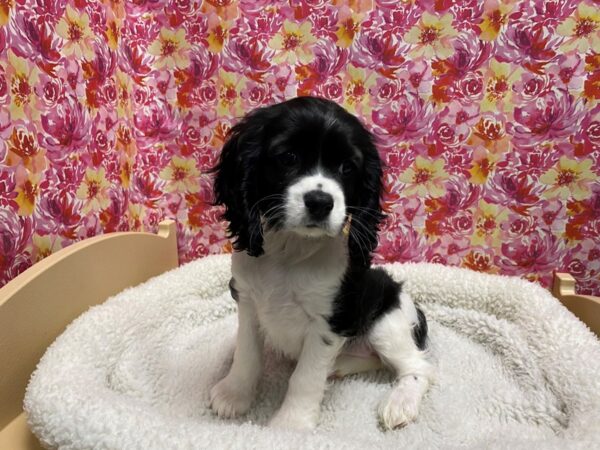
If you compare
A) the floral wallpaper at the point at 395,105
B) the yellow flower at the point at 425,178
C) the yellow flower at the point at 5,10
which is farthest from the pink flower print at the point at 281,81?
the yellow flower at the point at 5,10

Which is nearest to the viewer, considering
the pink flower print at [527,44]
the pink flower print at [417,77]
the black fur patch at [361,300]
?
the black fur patch at [361,300]

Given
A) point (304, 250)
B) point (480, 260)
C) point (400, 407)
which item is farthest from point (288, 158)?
point (480, 260)

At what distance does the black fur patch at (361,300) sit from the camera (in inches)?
51.3

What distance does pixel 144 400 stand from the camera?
4.78 feet

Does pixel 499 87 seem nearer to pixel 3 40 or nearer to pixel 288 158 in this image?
pixel 288 158

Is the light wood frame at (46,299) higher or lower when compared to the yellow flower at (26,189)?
lower

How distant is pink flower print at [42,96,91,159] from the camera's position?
1622mm

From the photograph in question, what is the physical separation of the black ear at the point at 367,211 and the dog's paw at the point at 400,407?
48 centimetres

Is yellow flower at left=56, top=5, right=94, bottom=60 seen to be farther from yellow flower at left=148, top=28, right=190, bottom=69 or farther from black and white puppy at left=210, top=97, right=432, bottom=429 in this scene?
black and white puppy at left=210, top=97, right=432, bottom=429

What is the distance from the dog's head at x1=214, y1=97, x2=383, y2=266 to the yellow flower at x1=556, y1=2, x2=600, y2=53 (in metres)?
1.23

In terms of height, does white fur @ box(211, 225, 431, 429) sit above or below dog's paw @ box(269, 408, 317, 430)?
above

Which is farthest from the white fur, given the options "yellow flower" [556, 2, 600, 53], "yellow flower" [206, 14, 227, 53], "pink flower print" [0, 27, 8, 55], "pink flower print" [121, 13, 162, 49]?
"yellow flower" [556, 2, 600, 53]

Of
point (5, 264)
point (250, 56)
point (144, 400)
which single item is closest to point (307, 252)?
point (144, 400)

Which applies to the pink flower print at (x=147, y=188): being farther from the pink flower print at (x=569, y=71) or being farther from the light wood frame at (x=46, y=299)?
the pink flower print at (x=569, y=71)
